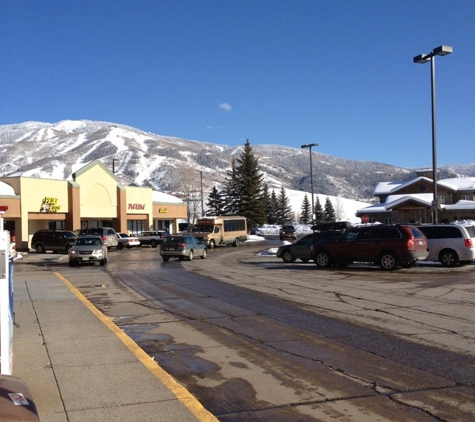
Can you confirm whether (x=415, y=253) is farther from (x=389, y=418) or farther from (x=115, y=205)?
(x=115, y=205)

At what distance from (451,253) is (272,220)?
299 ft

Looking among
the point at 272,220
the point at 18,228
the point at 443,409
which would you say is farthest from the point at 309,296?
the point at 272,220

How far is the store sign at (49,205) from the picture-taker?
156 feet

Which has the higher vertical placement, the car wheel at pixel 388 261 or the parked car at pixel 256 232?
the parked car at pixel 256 232

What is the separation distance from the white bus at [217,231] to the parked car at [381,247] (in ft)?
80.6

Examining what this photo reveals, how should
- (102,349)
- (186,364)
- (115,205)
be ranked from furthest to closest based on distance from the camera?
(115,205), (102,349), (186,364)

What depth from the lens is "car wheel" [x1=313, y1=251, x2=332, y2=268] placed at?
23913mm

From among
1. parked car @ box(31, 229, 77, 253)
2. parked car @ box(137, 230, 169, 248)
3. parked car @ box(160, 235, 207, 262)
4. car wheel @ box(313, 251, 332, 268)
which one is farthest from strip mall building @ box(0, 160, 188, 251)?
car wheel @ box(313, 251, 332, 268)

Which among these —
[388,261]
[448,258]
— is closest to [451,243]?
[448,258]

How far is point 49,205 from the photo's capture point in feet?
158

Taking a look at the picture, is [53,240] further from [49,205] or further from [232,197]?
[232,197]

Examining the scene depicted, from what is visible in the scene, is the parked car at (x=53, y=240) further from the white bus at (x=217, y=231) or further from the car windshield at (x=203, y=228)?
the car windshield at (x=203, y=228)

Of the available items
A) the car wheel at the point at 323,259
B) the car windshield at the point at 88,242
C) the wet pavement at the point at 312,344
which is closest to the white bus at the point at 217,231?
the car windshield at the point at 88,242

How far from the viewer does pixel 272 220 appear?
11406 cm
